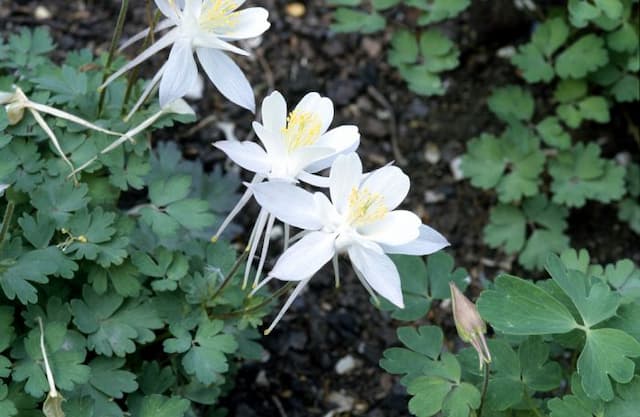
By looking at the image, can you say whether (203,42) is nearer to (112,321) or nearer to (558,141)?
(112,321)

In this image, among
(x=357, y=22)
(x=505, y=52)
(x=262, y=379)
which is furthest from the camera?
(x=505, y=52)

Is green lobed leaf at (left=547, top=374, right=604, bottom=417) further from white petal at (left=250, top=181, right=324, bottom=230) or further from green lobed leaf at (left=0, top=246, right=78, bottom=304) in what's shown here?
green lobed leaf at (left=0, top=246, right=78, bottom=304)

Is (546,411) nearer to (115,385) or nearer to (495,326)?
(495,326)

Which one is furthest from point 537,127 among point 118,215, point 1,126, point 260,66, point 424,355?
point 1,126

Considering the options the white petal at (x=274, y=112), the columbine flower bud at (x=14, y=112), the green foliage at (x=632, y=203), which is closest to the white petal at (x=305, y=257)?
the white petal at (x=274, y=112)

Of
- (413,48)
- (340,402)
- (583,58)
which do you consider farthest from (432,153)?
(340,402)

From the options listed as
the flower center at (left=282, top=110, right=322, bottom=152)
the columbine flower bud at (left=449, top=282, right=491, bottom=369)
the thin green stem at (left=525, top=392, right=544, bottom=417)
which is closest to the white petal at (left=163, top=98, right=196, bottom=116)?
the flower center at (left=282, top=110, right=322, bottom=152)
